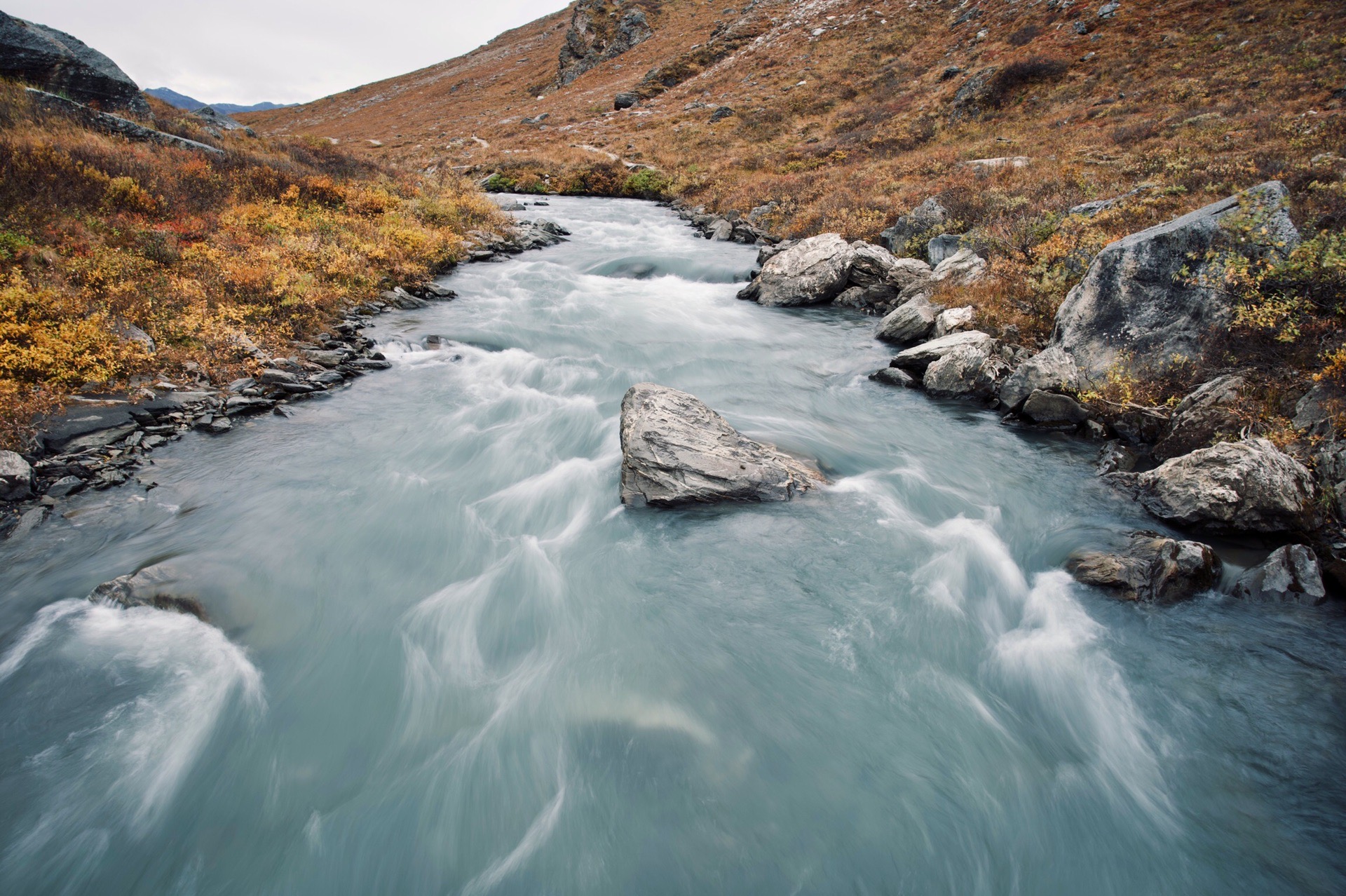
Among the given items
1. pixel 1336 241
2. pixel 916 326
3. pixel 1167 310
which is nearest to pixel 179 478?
pixel 916 326

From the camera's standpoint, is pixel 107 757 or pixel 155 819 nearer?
pixel 155 819

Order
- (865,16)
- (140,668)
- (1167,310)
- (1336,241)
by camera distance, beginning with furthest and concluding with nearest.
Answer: (865,16)
(1167,310)
(1336,241)
(140,668)

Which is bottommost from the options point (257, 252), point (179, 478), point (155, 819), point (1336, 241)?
point (155, 819)

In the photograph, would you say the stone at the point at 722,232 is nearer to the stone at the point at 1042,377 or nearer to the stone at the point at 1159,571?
the stone at the point at 1042,377

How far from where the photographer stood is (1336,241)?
6395 mm

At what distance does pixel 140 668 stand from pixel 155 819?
140 cm

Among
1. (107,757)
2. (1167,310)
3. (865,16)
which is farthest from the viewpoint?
(865,16)

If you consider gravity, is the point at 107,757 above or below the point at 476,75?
below

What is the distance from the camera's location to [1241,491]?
17.7 feet

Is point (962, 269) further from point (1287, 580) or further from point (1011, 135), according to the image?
point (1011, 135)

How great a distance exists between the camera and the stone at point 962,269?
451 inches

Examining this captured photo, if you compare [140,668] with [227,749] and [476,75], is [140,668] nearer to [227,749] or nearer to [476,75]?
[227,749]

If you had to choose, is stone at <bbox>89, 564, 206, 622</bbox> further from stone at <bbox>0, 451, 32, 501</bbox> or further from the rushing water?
stone at <bbox>0, 451, 32, 501</bbox>

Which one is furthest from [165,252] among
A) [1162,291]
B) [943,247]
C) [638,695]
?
[1162,291]
